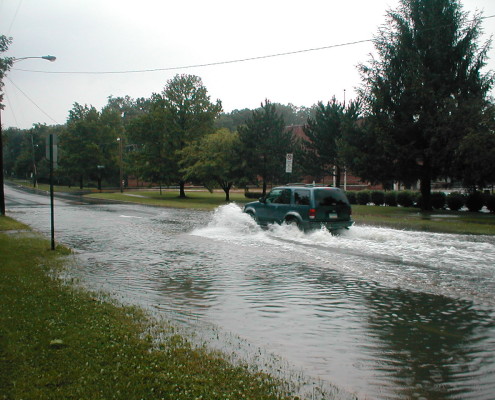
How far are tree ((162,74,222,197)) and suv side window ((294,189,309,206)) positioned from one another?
36.0 m

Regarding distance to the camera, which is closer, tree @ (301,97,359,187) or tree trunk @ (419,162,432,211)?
tree trunk @ (419,162,432,211)

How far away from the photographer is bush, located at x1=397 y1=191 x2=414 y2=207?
31.9 meters

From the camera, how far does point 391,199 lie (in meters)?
33.3

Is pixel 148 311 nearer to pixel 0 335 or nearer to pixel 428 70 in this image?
pixel 0 335

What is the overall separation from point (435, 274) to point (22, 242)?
11.3m

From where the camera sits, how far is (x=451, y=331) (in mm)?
6160

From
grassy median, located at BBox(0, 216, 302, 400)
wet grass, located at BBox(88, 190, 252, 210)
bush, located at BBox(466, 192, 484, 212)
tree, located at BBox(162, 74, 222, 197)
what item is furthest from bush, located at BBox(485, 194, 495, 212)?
tree, located at BBox(162, 74, 222, 197)

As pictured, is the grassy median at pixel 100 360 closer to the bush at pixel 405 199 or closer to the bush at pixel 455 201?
the bush at pixel 455 201

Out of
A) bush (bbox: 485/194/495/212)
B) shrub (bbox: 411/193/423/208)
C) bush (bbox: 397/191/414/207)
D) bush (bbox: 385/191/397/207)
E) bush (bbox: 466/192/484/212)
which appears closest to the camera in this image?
bush (bbox: 485/194/495/212)

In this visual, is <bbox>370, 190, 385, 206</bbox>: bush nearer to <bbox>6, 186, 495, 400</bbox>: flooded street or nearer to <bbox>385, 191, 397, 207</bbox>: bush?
<bbox>385, 191, 397, 207</bbox>: bush

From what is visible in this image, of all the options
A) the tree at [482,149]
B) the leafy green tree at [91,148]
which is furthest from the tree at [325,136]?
the leafy green tree at [91,148]

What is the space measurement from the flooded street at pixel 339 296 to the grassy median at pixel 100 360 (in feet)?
2.50

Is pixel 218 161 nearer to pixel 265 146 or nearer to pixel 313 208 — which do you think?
pixel 265 146

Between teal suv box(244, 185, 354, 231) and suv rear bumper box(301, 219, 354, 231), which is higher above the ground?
teal suv box(244, 185, 354, 231)
